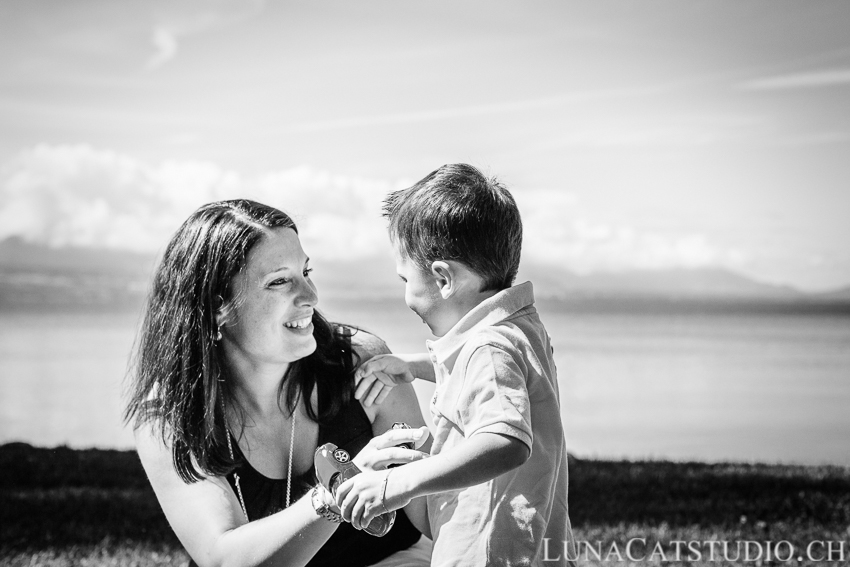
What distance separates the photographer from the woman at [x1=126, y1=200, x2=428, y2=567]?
2314 mm

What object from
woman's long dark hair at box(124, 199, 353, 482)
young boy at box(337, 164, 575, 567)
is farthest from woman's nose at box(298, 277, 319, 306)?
young boy at box(337, 164, 575, 567)

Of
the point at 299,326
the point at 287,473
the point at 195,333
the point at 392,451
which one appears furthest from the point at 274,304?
the point at 392,451

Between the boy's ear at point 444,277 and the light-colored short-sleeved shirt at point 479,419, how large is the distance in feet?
0.27

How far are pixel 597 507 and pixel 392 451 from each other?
3.19 metres

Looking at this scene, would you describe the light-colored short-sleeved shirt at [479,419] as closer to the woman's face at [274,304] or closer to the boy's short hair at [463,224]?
the boy's short hair at [463,224]

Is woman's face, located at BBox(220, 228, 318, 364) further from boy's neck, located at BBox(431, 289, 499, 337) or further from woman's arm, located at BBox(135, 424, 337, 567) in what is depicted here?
boy's neck, located at BBox(431, 289, 499, 337)

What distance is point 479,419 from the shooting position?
156cm

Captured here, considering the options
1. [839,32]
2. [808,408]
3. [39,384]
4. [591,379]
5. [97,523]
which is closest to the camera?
[97,523]

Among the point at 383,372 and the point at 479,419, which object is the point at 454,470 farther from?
the point at 383,372

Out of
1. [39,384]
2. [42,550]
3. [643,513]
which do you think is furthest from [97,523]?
[39,384]

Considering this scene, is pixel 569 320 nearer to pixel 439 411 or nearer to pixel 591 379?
pixel 591 379

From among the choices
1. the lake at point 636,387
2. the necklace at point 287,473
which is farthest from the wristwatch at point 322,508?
the lake at point 636,387

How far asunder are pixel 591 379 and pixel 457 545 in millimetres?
9341

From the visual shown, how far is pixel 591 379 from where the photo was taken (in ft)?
35.5
